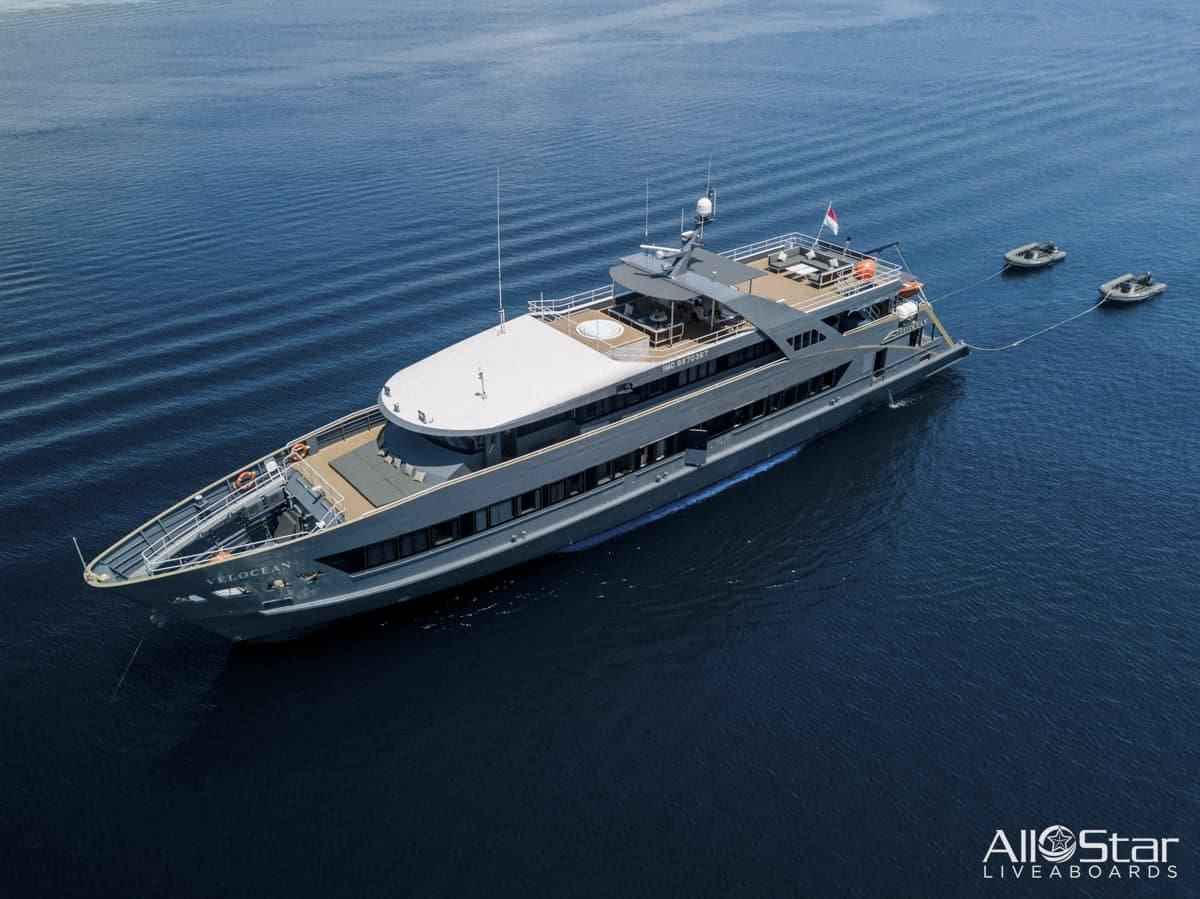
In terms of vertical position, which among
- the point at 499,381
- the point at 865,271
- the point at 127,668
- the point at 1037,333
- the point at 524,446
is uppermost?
the point at 865,271

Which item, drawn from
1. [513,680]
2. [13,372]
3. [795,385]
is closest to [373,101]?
[13,372]

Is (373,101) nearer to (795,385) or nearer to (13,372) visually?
(13,372)

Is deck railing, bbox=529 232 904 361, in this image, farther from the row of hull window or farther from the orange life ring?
the row of hull window

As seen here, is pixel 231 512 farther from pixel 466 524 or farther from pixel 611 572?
pixel 611 572

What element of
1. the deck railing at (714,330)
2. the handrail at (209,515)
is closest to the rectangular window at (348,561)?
the handrail at (209,515)

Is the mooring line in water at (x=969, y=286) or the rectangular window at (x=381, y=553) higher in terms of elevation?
the mooring line in water at (x=969, y=286)

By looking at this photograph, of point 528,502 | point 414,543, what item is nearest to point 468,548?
point 414,543

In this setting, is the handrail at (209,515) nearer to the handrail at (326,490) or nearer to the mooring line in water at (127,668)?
the handrail at (326,490)

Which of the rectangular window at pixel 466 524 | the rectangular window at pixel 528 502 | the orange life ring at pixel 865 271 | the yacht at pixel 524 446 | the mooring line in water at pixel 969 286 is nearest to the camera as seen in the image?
the yacht at pixel 524 446
